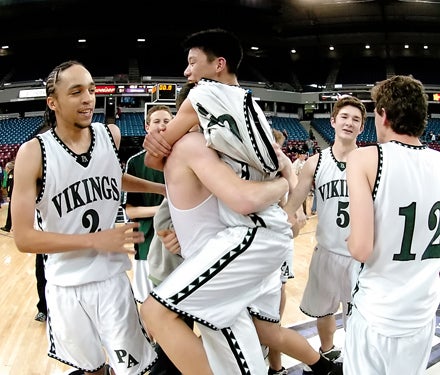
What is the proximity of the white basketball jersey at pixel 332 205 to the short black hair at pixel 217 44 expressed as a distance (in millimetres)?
1201

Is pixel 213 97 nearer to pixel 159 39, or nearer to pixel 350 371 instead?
pixel 350 371

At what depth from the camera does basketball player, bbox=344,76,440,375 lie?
1.55m

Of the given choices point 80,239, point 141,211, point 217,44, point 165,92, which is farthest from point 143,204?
point 165,92

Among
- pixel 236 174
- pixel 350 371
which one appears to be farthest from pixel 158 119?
pixel 350 371

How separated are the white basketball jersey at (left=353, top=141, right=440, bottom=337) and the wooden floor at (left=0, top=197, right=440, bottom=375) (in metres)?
1.49

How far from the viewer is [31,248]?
160 cm

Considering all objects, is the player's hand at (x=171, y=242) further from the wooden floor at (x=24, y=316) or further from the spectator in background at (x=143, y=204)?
the wooden floor at (x=24, y=316)

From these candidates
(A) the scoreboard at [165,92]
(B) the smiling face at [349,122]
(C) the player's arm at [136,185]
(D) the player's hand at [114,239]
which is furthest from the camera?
(A) the scoreboard at [165,92]

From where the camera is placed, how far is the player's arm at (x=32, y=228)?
158 cm

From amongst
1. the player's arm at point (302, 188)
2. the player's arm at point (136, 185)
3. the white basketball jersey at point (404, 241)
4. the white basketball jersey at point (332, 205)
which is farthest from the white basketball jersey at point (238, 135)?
the white basketball jersey at point (332, 205)

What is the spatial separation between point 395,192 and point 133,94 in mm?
21728

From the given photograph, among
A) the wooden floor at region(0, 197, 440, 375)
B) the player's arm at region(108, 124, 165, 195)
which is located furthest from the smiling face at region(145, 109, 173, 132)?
the wooden floor at region(0, 197, 440, 375)

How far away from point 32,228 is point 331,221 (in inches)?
71.1

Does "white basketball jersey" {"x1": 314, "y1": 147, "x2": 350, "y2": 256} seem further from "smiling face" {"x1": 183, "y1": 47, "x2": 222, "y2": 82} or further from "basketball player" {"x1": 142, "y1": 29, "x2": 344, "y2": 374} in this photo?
"smiling face" {"x1": 183, "y1": 47, "x2": 222, "y2": 82}
